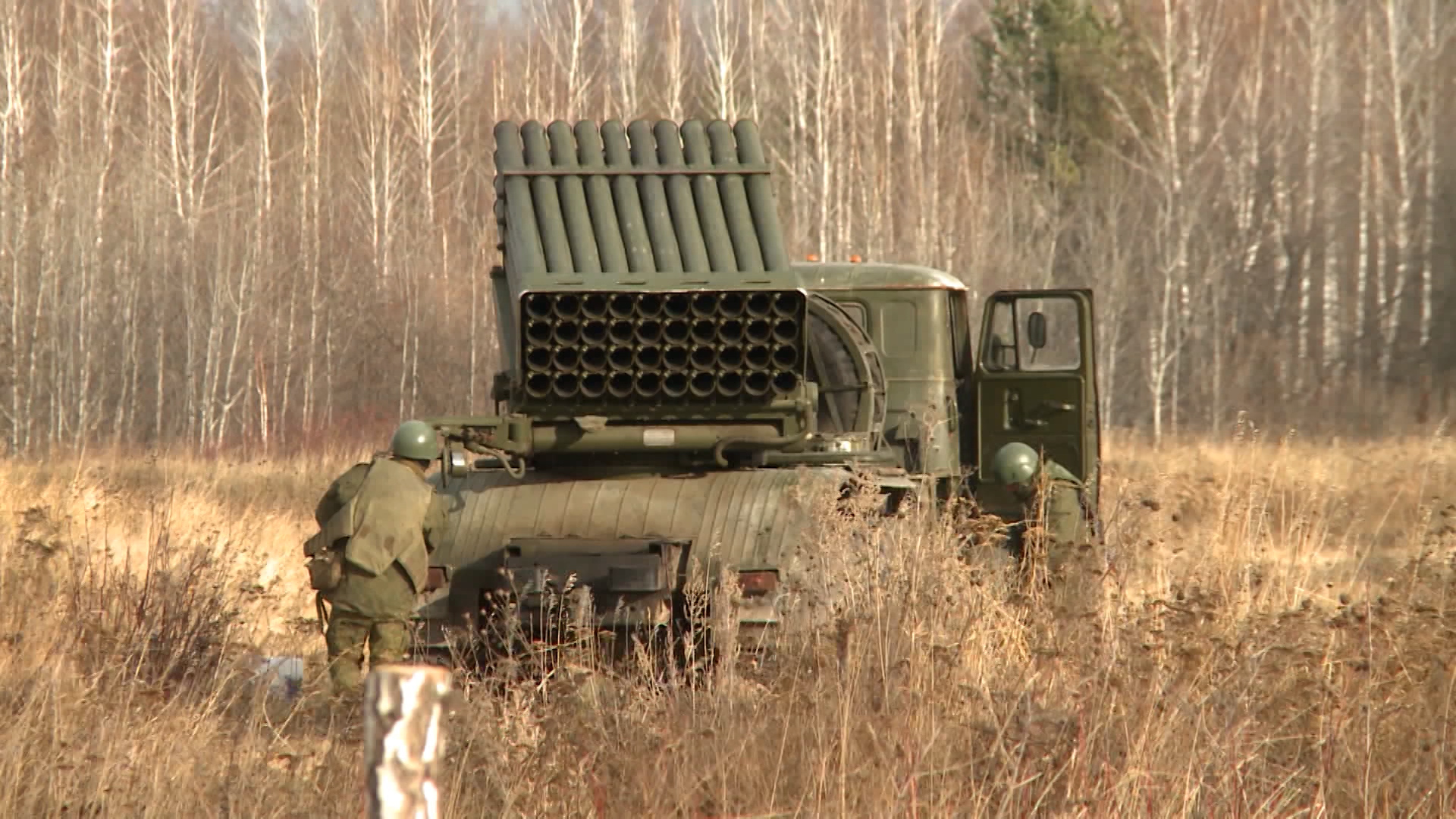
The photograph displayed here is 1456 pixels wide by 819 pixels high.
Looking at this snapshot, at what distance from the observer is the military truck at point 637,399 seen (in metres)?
8.77

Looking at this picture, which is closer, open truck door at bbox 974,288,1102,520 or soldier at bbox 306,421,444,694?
soldier at bbox 306,421,444,694

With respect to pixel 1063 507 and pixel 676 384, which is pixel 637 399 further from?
pixel 1063 507

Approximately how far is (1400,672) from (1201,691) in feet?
2.93

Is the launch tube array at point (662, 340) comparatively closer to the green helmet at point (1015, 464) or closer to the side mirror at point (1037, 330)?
the green helmet at point (1015, 464)

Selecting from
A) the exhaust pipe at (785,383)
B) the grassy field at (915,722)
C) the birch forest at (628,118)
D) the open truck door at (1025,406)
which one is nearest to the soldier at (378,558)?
the grassy field at (915,722)

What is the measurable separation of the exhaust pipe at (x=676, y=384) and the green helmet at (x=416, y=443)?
3.85ft

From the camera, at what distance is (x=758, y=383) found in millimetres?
9359

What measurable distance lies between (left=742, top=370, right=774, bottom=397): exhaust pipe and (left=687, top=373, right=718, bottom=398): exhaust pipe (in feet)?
0.53

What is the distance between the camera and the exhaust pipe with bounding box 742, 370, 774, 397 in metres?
9.28

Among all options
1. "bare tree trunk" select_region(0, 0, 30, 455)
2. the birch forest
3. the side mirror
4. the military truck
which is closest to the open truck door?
the side mirror

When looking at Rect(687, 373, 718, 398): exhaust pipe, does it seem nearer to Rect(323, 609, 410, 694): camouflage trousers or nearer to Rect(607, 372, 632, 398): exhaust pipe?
Rect(607, 372, 632, 398): exhaust pipe

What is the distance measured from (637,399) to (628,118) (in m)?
28.6

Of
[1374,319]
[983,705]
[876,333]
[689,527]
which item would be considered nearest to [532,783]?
[983,705]

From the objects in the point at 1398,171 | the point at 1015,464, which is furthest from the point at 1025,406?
the point at 1398,171
